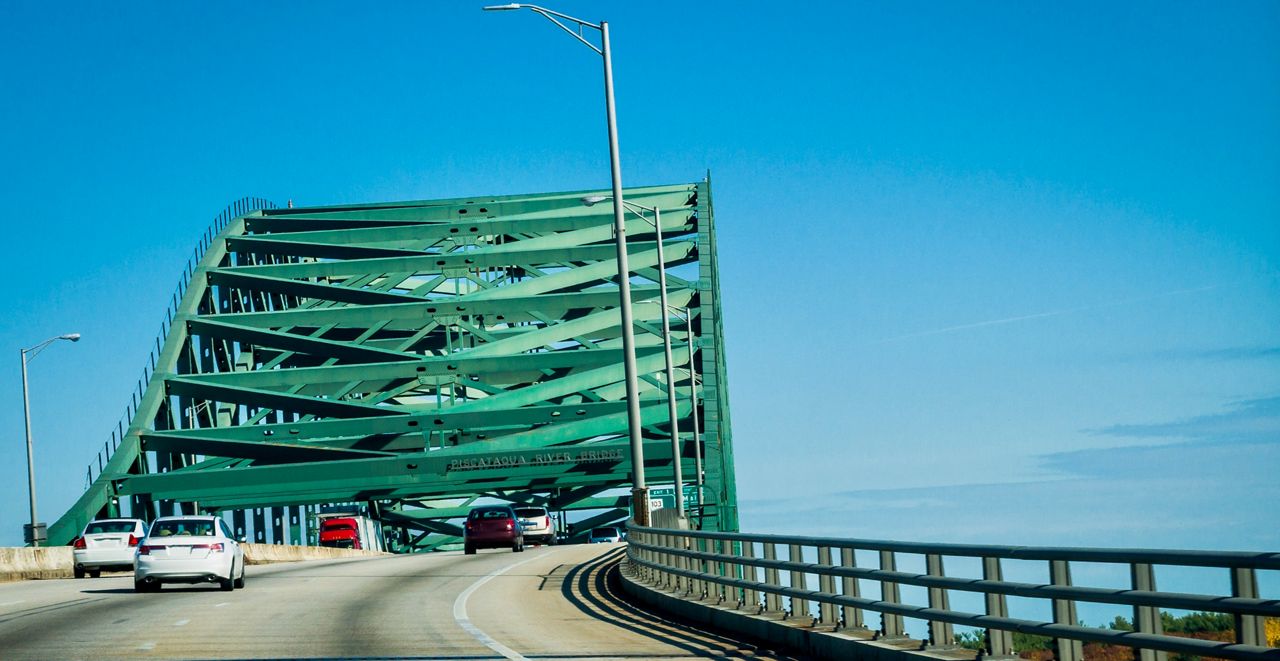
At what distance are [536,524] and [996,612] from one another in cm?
4808

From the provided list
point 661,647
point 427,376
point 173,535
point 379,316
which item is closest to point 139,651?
point 661,647

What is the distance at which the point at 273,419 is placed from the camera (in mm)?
71062

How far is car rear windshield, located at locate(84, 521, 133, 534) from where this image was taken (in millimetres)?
37656

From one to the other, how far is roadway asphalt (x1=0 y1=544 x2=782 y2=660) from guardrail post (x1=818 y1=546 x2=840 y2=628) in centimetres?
59

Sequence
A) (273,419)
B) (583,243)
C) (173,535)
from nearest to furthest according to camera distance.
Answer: (173,535) → (583,243) → (273,419)

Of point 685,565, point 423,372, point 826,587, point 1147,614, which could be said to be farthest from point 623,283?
point 423,372

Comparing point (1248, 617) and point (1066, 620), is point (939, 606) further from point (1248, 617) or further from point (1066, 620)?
point (1248, 617)

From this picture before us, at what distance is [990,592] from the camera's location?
35.8 ft

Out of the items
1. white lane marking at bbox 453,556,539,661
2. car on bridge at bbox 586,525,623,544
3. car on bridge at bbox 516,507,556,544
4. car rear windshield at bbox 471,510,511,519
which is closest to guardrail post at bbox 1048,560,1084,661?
white lane marking at bbox 453,556,539,661

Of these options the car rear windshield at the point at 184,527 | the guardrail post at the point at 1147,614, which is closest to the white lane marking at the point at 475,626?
the car rear windshield at the point at 184,527

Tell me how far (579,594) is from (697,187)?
4598 cm

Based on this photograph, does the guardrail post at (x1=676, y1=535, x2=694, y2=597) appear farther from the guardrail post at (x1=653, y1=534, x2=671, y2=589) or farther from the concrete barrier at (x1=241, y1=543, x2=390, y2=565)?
the concrete barrier at (x1=241, y1=543, x2=390, y2=565)

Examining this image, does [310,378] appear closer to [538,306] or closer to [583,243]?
[538,306]

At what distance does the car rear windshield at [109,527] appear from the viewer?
37656mm
